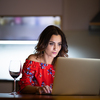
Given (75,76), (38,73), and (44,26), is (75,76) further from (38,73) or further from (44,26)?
(44,26)

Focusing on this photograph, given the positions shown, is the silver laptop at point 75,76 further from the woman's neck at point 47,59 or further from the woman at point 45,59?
the woman's neck at point 47,59

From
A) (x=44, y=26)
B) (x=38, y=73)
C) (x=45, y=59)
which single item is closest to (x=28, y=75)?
(x=38, y=73)

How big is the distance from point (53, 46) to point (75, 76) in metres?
0.82

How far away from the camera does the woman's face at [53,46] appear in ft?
6.52

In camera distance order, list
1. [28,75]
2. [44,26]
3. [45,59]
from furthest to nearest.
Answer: [44,26] < [45,59] < [28,75]

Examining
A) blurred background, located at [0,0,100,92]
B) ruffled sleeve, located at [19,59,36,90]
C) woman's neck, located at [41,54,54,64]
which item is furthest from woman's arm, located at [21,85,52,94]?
blurred background, located at [0,0,100,92]

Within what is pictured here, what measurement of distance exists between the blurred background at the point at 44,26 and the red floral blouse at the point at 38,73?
1.74m

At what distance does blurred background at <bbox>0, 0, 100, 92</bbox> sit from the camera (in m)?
3.72

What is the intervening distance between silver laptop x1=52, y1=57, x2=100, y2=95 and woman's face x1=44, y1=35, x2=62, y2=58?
29.9 inches

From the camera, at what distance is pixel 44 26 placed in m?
3.72

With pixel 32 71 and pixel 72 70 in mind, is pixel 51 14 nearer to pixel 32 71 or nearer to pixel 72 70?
pixel 32 71

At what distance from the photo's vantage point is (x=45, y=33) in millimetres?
2072

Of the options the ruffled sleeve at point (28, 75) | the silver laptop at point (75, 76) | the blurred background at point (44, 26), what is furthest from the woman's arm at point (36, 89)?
the blurred background at point (44, 26)

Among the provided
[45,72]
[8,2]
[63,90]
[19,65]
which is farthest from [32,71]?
[8,2]
